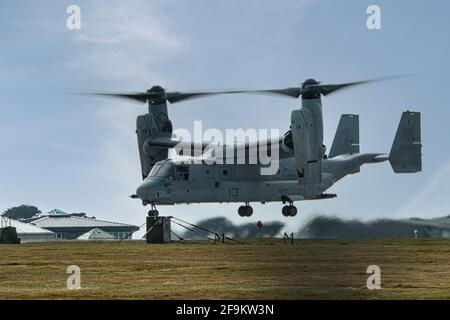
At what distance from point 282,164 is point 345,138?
8.72 metres

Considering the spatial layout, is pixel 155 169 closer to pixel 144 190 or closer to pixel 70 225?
pixel 144 190

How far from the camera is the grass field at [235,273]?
1006 inches

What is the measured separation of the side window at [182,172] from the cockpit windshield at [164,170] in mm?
397

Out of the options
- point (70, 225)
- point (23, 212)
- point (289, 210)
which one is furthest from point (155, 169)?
point (23, 212)

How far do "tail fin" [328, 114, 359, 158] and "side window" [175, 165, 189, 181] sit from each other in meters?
16.7

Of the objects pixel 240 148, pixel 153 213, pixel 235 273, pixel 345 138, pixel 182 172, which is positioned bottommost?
pixel 235 273

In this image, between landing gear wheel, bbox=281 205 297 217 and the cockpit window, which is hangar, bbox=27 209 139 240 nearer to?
the cockpit window

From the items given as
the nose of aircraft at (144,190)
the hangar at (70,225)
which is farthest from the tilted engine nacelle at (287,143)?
the hangar at (70,225)

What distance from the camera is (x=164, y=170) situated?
83.4 metres

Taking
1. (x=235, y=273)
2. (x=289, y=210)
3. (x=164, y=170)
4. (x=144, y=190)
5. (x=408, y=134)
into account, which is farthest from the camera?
(x=164, y=170)

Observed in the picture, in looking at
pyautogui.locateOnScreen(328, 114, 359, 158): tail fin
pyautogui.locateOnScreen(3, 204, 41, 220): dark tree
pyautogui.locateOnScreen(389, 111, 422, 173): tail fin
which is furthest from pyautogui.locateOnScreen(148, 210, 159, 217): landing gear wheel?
pyautogui.locateOnScreen(3, 204, 41, 220): dark tree

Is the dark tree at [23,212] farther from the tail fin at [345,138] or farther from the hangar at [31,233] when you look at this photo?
the tail fin at [345,138]
